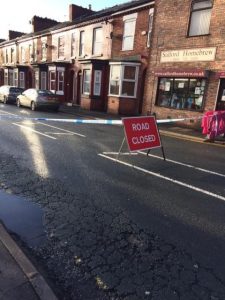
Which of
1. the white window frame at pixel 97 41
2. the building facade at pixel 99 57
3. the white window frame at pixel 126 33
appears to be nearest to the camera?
the building facade at pixel 99 57

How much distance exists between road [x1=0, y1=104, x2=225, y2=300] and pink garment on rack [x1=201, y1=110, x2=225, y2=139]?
8.42 ft

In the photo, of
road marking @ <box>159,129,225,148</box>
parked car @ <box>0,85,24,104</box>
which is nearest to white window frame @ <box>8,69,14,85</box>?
parked car @ <box>0,85,24,104</box>

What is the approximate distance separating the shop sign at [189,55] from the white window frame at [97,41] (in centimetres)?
762

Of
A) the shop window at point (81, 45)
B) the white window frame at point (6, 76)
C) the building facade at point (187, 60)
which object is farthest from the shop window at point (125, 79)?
the white window frame at point (6, 76)

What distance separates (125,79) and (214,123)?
9.51 meters

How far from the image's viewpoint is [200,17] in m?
14.2

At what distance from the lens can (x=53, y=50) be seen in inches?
1120

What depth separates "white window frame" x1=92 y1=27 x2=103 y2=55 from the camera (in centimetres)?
2210

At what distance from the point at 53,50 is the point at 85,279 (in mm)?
28475

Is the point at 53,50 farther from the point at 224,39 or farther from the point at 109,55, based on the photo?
the point at 224,39

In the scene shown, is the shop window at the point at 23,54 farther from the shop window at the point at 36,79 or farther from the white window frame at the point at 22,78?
the shop window at the point at 36,79

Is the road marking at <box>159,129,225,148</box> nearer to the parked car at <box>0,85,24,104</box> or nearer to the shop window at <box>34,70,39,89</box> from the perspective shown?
the parked car at <box>0,85,24,104</box>

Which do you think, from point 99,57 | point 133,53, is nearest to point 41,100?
point 99,57

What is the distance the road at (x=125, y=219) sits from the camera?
2953 millimetres
